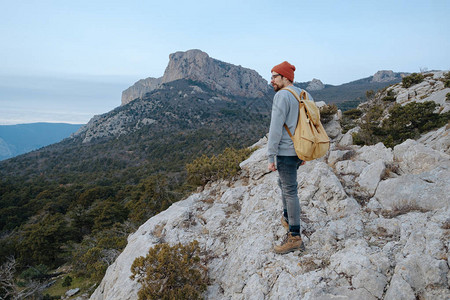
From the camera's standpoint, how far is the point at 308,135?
8.94ft

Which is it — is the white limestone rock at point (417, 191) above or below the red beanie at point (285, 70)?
below

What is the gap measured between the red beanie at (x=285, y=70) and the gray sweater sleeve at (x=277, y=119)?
1.14 ft

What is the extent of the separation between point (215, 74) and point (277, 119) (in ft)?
466

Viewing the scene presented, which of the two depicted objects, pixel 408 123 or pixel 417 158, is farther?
pixel 408 123

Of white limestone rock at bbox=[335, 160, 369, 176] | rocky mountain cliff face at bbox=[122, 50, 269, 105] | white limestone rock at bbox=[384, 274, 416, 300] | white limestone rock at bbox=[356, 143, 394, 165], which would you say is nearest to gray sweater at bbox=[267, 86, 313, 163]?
white limestone rock at bbox=[384, 274, 416, 300]

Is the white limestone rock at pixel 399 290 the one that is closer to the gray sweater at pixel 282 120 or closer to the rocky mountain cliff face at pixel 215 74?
the gray sweater at pixel 282 120

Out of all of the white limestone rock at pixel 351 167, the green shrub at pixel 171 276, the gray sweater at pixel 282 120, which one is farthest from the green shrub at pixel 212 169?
the gray sweater at pixel 282 120

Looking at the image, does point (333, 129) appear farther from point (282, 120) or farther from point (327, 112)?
point (282, 120)

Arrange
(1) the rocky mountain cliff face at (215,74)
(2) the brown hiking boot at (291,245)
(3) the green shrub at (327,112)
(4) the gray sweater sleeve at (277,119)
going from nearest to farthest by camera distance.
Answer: (4) the gray sweater sleeve at (277,119)
(2) the brown hiking boot at (291,245)
(3) the green shrub at (327,112)
(1) the rocky mountain cliff face at (215,74)

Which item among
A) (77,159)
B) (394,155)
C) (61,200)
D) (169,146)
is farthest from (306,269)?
(77,159)

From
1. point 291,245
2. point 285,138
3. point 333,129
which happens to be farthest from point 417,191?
point 333,129

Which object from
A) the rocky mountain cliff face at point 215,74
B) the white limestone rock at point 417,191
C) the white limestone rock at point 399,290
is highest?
the rocky mountain cliff face at point 215,74

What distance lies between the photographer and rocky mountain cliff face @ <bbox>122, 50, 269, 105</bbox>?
129 meters

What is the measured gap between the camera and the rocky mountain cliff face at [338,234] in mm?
2574
